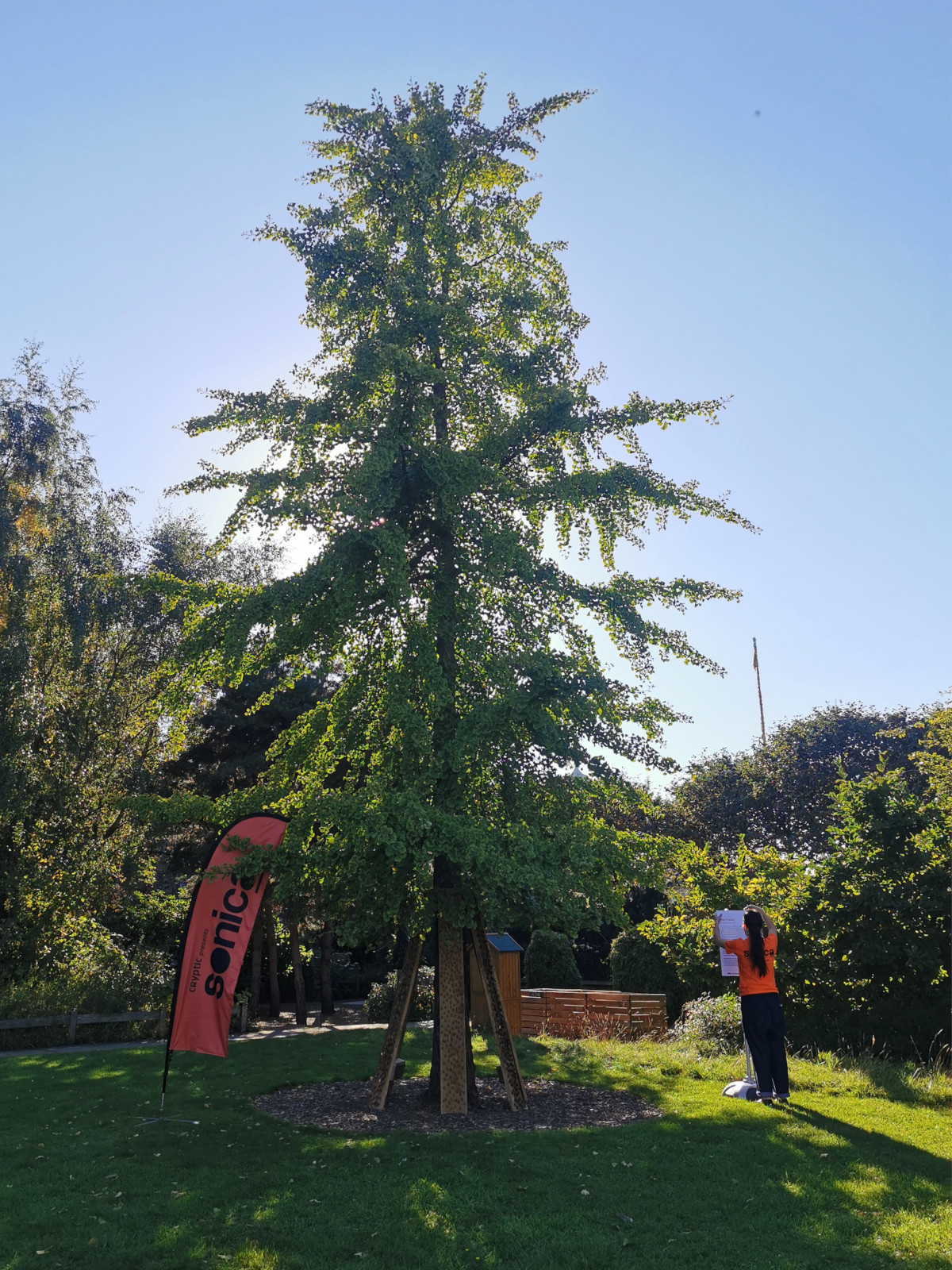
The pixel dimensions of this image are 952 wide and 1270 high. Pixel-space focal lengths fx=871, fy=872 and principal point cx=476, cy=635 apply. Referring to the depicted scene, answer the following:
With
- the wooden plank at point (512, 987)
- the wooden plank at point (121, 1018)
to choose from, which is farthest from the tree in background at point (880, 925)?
the wooden plank at point (121, 1018)

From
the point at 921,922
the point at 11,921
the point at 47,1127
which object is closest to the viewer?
the point at 47,1127

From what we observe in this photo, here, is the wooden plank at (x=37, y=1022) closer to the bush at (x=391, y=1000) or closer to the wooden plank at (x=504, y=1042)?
the bush at (x=391, y=1000)

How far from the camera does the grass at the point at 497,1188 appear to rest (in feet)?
17.3

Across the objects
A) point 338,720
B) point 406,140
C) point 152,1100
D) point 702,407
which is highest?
point 406,140

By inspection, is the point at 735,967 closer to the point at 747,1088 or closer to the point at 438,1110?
the point at 747,1088

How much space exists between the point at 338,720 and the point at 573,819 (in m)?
3.09

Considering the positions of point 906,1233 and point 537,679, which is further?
point 537,679

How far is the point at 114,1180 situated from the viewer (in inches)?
Result: 267

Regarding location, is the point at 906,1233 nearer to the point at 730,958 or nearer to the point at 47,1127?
the point at 730,958

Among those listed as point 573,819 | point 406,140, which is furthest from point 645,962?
point 406,140

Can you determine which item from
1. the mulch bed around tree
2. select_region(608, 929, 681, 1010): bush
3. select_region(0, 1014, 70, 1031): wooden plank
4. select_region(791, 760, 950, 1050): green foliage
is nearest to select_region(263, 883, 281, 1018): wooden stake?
select_region(0, 1014, 70, 1031): wooden plank

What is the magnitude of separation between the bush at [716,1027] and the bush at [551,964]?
9.25 meters

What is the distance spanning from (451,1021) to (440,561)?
17.8 ft

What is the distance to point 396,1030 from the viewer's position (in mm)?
9898
